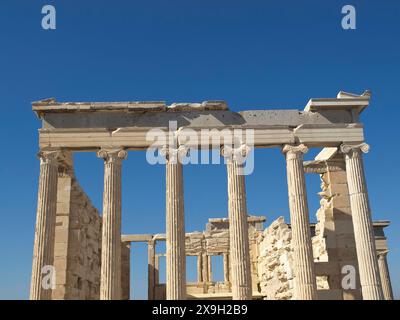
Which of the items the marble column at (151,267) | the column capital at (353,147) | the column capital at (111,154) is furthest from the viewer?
the marble column at (151,267)

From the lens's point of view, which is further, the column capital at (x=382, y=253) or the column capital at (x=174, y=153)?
the column capital at (x=382, y=253)

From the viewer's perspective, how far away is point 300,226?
22312 millimetres

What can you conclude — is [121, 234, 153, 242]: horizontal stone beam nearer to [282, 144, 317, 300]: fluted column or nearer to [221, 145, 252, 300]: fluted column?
[221, 145, 252, 300]: fluted column

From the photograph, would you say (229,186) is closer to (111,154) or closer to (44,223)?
(111,154)

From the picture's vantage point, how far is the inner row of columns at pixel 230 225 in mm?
21484

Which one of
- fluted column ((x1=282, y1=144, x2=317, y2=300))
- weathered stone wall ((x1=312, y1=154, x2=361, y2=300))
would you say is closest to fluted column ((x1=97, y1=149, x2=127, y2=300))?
fluted column ((x1=282, y1=144, x2=317, y2=300))

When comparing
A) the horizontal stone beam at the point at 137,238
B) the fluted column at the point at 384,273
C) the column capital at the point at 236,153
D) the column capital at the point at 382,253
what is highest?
the column capital at the point at 236,153

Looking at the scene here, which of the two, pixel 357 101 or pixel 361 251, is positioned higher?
pixel 357 101

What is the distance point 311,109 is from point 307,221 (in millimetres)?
4846

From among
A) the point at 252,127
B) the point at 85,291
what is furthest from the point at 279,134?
the point at 85,291

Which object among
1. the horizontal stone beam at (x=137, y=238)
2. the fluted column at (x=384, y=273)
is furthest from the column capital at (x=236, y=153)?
the fluted column at (x=384, y=273)

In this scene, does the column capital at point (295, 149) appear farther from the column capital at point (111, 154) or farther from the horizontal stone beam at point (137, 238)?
the horizontal stone beam at point (137, 238)
